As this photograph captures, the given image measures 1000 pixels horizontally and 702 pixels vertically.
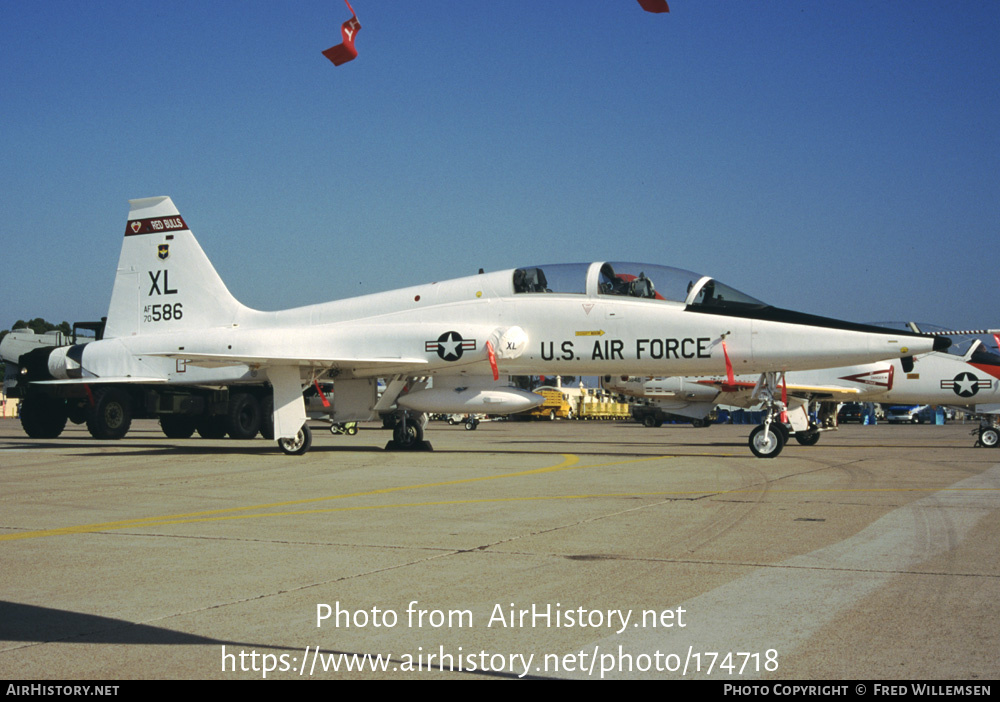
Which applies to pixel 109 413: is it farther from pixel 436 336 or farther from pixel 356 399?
pixel 436 336

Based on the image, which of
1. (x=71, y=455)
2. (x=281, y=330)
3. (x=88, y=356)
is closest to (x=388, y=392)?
(x=281, y=330)

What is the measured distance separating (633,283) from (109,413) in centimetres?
1402

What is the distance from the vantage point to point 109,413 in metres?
21.8

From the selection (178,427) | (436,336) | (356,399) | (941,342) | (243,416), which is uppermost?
(436,336)

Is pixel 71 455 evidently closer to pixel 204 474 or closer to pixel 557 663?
pixel 204 474

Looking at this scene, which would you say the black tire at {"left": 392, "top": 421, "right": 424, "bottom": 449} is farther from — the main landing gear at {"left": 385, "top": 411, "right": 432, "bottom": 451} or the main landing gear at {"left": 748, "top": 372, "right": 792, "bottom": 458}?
the main landing gear at {"left": 748, "top": 372, "right": 792, "bottom": 458}

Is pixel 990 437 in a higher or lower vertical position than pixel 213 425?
lower

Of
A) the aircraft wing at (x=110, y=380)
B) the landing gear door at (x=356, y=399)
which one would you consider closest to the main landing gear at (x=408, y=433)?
the landing gear door at (x=356, y=399)

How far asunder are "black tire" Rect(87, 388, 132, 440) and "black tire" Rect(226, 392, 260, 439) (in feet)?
8.15

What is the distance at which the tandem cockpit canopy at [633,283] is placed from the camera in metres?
14.6

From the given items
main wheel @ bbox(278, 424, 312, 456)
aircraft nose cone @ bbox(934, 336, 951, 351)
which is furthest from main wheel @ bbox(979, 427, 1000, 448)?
main wheel @ bbox(278, 424, 312, 456)

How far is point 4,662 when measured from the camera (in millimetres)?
3545

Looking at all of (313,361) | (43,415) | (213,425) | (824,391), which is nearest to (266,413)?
(213,425)

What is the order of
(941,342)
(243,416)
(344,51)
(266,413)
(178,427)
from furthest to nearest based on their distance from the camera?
1. (178,427)
2. (266,413)
3. (243,416)
4. (941,342)
5. (344,51)
